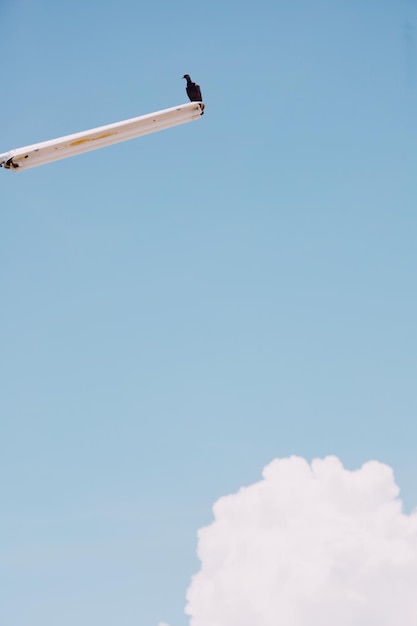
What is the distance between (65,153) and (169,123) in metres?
2.45

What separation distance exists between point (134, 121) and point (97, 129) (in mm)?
860

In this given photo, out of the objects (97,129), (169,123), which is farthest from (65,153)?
(169,123)

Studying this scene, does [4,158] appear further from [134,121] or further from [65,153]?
[134,121]

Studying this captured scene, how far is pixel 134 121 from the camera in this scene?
20.3 meters

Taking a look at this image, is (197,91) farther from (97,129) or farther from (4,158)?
(4,158)

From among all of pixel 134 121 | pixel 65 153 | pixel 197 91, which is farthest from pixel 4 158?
pixel 197 91

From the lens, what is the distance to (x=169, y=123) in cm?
2061

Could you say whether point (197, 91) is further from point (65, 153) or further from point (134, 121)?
point (65, 153)

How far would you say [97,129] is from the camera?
1998 centimetres

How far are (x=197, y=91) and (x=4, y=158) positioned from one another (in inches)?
176

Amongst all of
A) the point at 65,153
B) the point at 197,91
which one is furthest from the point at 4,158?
the point at 197,91

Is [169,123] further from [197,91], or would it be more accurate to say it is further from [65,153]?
[65,153]

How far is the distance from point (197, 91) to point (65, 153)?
10.7 ft

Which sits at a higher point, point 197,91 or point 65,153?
point 197,91
